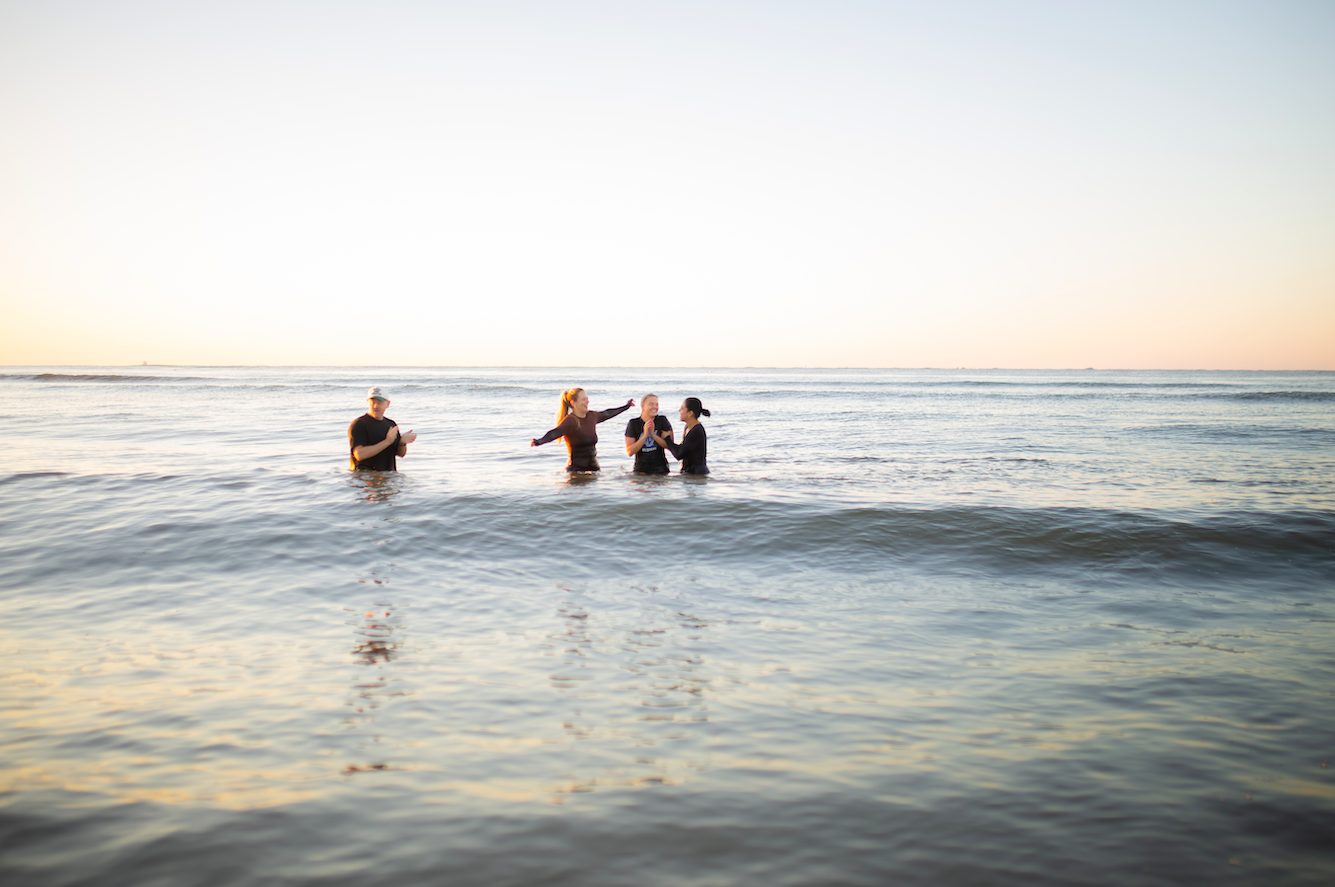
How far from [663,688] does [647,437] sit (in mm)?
7930

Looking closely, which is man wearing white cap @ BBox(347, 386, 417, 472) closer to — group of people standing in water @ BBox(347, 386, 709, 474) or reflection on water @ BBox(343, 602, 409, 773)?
group of people standing in water @ BBox(347, 386, 709, 474)

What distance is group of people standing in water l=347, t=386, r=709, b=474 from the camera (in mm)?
12156

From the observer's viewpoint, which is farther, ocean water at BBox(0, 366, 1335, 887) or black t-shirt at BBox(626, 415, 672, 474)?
black t-shirt at BBox(626, 415, 672, 474)

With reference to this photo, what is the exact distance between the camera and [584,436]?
13.2 m

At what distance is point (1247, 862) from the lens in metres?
3.07

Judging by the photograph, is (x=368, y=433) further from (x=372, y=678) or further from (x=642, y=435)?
(x=372, y=678)

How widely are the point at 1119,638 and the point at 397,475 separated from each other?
11666 mm

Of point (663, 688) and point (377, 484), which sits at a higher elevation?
point (377, 484)

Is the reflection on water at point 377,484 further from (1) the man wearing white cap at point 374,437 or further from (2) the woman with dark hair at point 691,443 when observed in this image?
(2) the woman with dark hair at point 691,443

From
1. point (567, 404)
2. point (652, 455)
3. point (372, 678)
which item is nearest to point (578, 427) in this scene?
point (567, 404)

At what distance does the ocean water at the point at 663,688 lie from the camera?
3.16 metres

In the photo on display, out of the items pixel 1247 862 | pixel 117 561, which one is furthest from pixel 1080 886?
pixel 117 561

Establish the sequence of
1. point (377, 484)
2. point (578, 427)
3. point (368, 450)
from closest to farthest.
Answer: point (368, 450)
point (377, 484)
point (578, 427)

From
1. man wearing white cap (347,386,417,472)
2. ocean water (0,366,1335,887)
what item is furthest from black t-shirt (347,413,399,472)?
ocean water (0,366,1335,887)
